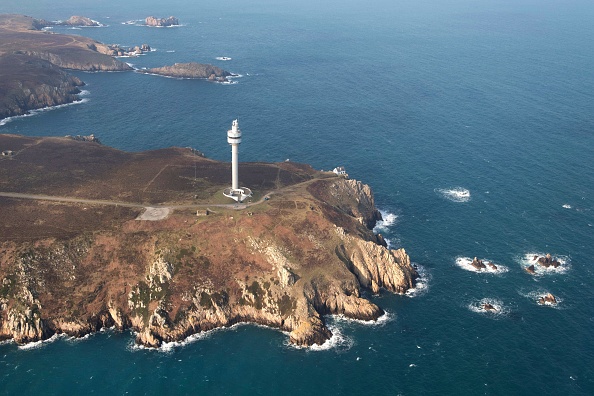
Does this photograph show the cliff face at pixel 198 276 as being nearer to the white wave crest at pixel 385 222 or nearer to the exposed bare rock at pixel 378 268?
the exposed bare rock at pixel 378 268

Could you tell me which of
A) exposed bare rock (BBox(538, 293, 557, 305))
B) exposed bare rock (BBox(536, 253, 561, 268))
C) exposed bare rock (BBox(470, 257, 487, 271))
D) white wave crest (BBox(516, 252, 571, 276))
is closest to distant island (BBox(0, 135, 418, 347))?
exposed bare rock (BBox(470, 257, 487, 271))

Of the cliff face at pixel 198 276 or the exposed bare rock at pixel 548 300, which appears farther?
the exposed bare rock at pixel 548 300

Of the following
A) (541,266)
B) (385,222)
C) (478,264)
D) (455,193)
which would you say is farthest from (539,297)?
(455,193)

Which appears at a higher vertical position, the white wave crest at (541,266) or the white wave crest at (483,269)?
the white wave crest at (541,266)

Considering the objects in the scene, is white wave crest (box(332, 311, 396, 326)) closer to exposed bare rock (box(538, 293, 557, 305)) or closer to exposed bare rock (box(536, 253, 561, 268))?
exposed bare rock (box(538, 293, 557, 305))

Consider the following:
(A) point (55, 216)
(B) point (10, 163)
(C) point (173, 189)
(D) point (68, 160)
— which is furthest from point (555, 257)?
(B) point (10, 163)

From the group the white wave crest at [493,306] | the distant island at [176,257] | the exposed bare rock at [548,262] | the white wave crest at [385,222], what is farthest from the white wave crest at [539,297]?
the white wave crest at [385,222]
